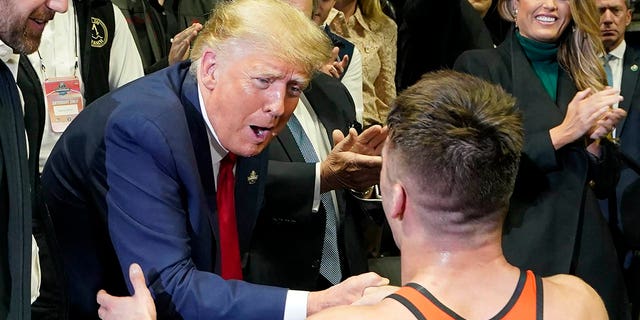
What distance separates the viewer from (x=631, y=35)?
16.3 feet

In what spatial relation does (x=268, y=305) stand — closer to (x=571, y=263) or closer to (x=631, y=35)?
(x=571, y=263)

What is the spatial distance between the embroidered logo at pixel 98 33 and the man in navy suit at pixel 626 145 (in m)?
2.07

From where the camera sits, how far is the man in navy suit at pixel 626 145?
4.26 m

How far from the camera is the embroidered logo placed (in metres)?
3.60

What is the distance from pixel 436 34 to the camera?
15.2ft

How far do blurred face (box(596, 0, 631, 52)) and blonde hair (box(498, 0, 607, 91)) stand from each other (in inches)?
41.0

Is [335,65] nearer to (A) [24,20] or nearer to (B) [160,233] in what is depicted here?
(B) [160,233]

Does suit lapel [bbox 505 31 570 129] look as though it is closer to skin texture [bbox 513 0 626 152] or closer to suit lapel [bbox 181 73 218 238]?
skin texture [bbox 513 0 626 152]

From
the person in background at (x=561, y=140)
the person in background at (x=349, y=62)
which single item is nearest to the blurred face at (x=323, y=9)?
the person in background at (x=349, y=62)

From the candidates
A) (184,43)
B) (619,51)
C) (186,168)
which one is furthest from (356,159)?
(619,51)

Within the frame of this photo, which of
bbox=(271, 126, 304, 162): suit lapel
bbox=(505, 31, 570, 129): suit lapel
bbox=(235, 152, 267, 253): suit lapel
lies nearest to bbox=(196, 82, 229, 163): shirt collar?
bbox=(235, 152, 267, 253): suit lapel

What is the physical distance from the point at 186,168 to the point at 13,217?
0.42 m

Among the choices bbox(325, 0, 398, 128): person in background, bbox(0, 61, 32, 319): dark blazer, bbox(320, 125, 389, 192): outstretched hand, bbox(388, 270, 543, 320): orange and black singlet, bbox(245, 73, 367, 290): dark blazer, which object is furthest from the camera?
bbox(325, 0, 398, 128): person in background

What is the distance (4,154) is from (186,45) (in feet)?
4.43
